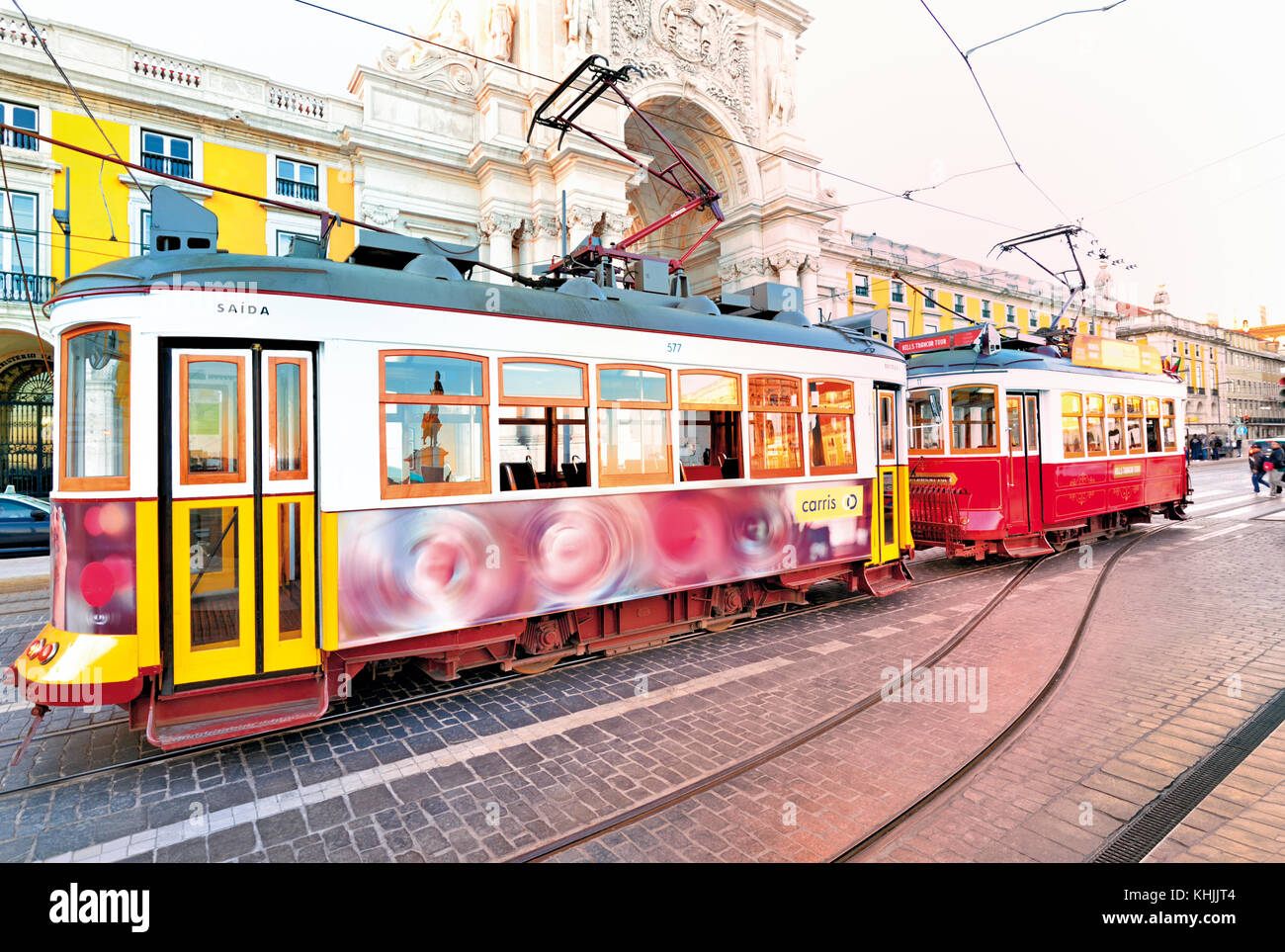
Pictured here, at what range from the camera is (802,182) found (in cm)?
3014

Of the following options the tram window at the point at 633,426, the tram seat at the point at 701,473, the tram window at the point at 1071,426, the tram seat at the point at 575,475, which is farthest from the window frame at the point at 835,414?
the tram window at the point at 1071,426

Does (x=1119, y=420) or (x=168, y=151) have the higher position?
(x=168, y=151)

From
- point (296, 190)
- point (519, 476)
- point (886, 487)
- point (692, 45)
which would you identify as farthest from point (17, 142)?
point (692, 45)

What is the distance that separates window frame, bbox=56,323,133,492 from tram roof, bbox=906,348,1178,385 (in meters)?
11.8

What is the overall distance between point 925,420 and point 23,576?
51.2 ft

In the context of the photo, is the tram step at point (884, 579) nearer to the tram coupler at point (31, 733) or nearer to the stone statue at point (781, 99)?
the tram coupler at point (31, 733)

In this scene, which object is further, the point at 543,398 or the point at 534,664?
the point at 534,664

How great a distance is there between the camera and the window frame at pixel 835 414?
24.8ft

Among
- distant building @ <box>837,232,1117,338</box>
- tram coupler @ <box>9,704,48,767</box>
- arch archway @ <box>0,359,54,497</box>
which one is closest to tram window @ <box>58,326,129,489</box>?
tram coupler @ <box>9,704,48,767</box>

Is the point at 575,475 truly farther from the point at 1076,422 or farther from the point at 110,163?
the point at 110,163

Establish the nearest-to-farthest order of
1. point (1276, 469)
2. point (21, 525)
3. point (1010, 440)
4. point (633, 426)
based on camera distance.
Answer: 1. point (633, 426)
2. point (1010, 440)
3. point (21, 525)
4. point (1276, 469)

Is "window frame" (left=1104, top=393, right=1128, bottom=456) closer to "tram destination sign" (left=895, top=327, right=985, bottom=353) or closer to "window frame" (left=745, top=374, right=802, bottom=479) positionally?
"tram destination sign" (left=895, top=327, right=985, bottom=353)

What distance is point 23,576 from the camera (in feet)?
30.8
